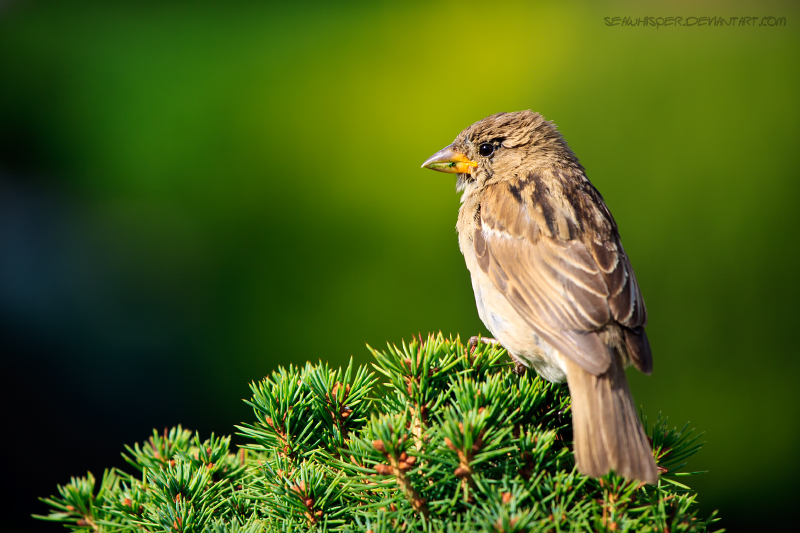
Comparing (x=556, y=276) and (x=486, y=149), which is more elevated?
(x=486, y=149)

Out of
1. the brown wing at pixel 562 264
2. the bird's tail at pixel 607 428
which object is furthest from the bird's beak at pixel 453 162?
the bird's tail at pixel 607 428

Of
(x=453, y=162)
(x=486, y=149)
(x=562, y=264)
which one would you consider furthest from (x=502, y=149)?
(x=562, y=264)

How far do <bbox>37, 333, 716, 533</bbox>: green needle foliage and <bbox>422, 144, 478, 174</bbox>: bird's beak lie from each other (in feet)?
3.85

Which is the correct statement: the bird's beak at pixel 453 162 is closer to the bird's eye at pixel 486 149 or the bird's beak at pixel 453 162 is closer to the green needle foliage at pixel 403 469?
the bird's eye at pixel 486 149

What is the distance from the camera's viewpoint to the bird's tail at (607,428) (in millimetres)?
1291

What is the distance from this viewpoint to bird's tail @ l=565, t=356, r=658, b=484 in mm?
1291

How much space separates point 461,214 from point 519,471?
1.40m

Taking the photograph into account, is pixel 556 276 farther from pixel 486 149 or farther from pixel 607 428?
pixel 486 149

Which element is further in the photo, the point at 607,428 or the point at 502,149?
the point at 502,149

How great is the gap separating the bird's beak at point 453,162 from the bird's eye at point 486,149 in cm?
5

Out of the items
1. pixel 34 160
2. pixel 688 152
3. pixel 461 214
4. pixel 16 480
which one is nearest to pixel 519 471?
pixel 461 214

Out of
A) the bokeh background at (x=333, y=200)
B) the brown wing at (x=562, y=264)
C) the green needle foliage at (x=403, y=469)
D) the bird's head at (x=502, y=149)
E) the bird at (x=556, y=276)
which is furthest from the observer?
the bokeh background at (x=333, y=200)

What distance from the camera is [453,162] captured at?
2.73 m

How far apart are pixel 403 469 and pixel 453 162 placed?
5.60ft
